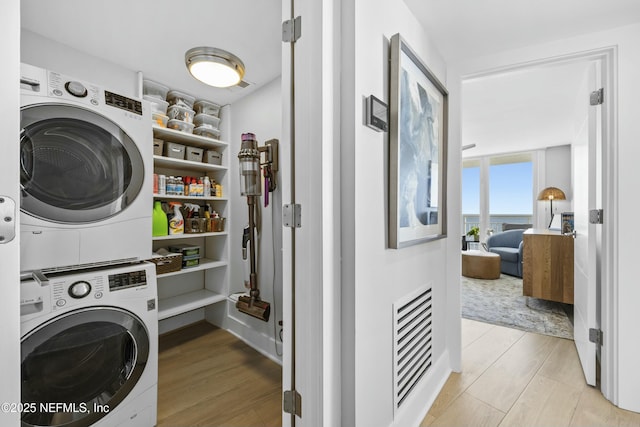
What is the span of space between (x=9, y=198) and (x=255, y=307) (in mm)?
1758

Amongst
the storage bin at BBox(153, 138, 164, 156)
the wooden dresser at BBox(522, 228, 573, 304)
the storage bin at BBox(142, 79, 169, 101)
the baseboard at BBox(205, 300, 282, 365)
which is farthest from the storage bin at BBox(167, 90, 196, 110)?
the wooden dresser at BBox(522, 228, 573, 304)

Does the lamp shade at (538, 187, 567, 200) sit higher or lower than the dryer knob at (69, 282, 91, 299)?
higher

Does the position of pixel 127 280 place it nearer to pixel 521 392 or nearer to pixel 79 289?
pixel 79 289

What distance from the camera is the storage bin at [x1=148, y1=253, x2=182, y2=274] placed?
7.49 feet

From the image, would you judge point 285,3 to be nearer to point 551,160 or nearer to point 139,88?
point 139,88

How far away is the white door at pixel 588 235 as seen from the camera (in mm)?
1849

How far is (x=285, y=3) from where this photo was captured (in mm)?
1211

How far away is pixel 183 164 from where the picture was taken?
254cm

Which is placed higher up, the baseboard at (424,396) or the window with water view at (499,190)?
the window with water view at (499,190)

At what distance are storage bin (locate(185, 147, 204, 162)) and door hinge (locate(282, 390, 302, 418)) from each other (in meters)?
2.16

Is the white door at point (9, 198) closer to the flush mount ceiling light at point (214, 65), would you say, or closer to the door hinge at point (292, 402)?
the door hinge at point (292, 402)

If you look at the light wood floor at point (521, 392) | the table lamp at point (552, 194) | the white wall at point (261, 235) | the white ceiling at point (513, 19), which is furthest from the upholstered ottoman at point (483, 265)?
the white wall at point (261, 235)

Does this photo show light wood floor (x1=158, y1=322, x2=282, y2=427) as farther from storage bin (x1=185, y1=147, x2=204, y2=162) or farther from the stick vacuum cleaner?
storage bin (x1=185, y1=147, x2=204, y2=162)

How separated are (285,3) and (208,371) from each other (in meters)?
2.32
